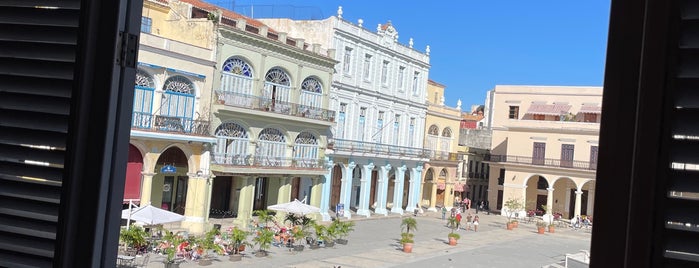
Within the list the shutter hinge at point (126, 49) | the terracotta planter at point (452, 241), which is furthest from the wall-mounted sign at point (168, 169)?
the shutter hinge at point (126, 49)

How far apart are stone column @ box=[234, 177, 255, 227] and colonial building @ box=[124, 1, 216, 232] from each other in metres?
1.74

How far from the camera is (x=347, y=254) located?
54.6ft

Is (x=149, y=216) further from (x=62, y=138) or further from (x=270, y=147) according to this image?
(x=62, y=138)

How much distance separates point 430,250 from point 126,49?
1788cm

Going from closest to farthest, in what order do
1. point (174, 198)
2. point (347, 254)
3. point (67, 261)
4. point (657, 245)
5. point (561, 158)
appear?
1. point (657, 245)
2. point (67, 261)
3. point (347, 254)
4. point (174, 198)
5. point (561, 158)

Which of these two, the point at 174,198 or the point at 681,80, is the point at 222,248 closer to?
the point at 174,198

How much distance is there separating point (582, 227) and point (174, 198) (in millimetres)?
18645

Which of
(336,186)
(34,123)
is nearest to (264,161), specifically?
(336,186)

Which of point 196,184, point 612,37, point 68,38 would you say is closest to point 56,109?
point 68,38

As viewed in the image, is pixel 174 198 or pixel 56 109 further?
pixel 174 198

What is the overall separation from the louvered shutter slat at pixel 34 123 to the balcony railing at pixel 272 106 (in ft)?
57.1

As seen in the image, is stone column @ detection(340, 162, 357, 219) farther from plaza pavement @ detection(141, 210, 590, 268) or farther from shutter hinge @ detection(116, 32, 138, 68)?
shutter hinge @ detection(116, 32, 138, 68)

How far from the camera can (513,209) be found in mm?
30609

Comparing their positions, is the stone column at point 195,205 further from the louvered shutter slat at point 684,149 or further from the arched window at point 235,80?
the louvered shutter slat at point 684,149
